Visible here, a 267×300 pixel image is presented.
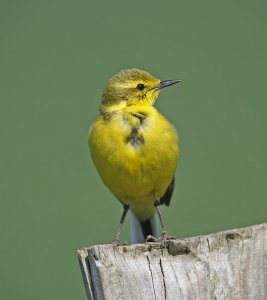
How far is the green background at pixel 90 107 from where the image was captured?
7277mm

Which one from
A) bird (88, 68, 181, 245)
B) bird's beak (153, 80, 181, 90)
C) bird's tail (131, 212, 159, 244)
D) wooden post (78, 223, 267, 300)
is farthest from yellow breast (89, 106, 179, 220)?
wooden post (78, 223, 267, 300)

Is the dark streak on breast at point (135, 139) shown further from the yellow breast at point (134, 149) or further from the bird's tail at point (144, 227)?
the bird's tail at point (144, 227)

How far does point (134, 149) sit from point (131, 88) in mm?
780

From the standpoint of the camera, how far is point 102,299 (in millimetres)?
4277

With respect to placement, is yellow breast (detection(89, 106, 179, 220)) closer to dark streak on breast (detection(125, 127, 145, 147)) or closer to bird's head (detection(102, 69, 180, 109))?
dark streak on breast (detection(125, 127, 145, 147))

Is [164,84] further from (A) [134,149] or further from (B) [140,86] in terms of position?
(A) [134,149]

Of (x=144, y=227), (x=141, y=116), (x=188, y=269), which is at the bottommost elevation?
(x=144, y=227)

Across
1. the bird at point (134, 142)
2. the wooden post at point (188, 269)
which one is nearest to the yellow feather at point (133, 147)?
the bird at point (134, 142)

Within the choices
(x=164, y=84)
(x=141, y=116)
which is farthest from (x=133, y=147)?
(x=164, y=84)

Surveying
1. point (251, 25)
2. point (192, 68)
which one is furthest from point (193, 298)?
point (251, 25)

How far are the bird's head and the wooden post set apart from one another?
2665mm

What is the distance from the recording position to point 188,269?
4.32 meters

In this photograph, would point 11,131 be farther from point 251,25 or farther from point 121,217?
point 251,25

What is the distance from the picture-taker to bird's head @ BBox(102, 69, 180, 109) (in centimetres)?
694
